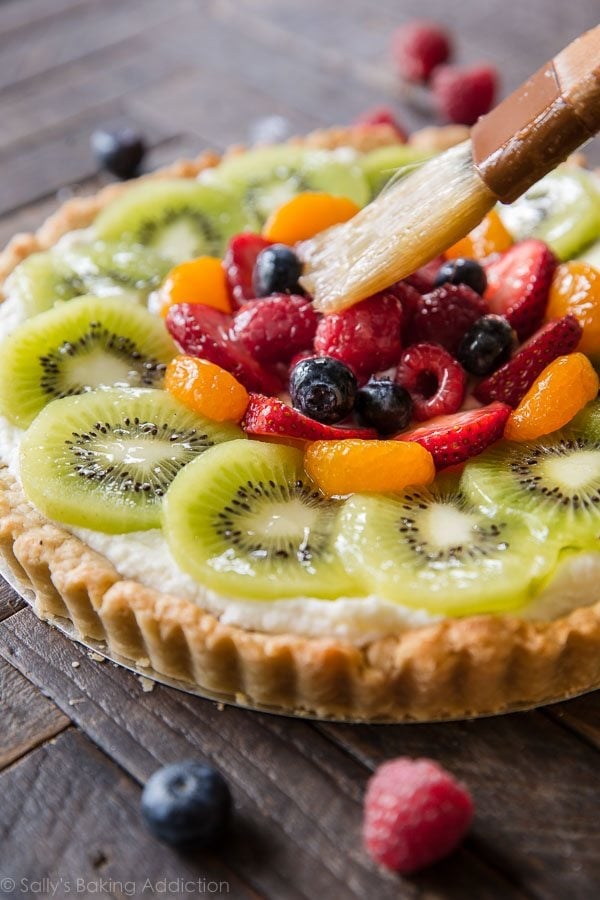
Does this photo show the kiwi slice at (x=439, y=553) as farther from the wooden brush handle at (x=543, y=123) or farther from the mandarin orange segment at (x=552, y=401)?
the wooden brush handle at (x=543, y=123)

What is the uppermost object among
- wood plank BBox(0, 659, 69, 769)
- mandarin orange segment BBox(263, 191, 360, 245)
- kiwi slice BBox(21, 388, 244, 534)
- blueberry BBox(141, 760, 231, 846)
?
mandarin orange segment BBox(263, 191, 360, 245)

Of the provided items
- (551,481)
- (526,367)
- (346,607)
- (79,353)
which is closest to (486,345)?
(526,367)

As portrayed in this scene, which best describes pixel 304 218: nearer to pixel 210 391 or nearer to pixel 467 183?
pixel 467 183

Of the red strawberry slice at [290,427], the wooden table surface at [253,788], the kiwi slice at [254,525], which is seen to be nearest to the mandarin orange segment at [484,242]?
the red strawberry slice at [290,427]

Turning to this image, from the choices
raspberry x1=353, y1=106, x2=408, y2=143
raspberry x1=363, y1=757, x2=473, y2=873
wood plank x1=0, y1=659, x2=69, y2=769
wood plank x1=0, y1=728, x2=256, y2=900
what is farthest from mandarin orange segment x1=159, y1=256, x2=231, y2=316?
raspberry x1=363, y1=757, x2=473, y2=873

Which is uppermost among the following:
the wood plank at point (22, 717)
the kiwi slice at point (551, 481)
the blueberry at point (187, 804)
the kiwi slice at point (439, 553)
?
the kiwi slice at point (551, 481)

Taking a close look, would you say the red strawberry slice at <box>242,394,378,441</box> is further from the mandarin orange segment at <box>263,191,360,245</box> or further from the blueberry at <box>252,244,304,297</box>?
the mandarin orange segment at <box>263,191,360,245</box>
